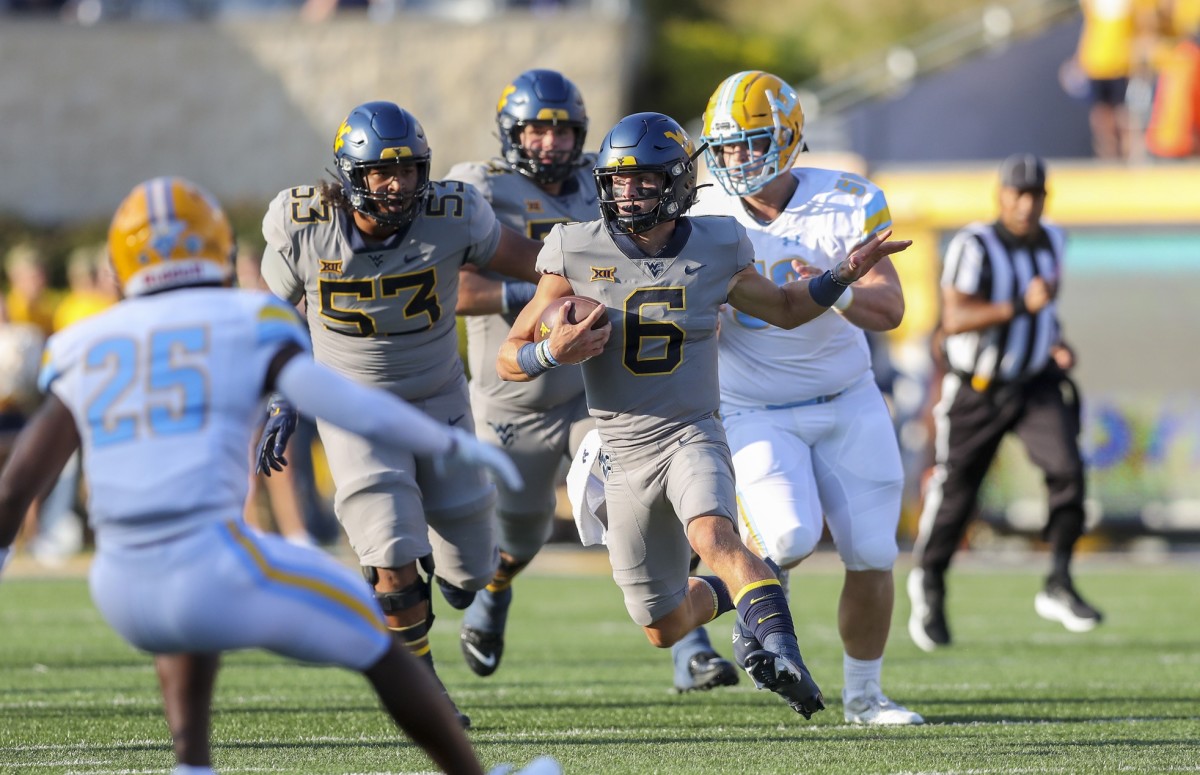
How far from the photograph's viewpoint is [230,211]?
61.8ft

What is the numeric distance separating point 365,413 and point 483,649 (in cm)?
322

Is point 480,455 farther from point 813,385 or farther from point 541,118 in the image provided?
point 541,118

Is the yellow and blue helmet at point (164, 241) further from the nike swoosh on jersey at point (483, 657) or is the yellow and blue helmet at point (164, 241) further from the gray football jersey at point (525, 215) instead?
the nike swoosh on jersey at point (483, 657)

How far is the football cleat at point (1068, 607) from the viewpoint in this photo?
8.11 meters

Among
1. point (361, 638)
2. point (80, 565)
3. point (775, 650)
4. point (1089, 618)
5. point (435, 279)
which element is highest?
point (435, 279)

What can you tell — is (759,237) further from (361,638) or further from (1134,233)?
(1134,233)

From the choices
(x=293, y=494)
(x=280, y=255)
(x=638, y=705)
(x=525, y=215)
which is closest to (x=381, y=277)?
(x=280, y=255)

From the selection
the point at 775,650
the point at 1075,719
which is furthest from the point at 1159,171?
the point at 775,650

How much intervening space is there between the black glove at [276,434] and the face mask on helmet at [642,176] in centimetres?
120

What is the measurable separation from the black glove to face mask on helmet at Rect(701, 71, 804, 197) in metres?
1.51

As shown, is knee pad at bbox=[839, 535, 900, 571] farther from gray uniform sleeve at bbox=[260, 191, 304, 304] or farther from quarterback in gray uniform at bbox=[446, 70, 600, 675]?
gray uniform sleeve at bbox=[260, 191, 304, 304]

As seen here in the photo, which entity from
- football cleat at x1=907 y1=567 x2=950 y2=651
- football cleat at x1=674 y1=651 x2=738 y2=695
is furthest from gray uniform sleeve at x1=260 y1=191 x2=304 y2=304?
football cleat at x1=907 y1=567 x2=950 y2=651

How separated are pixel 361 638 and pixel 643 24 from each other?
18358 millimetres

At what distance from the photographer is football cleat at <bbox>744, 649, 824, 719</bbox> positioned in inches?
173
